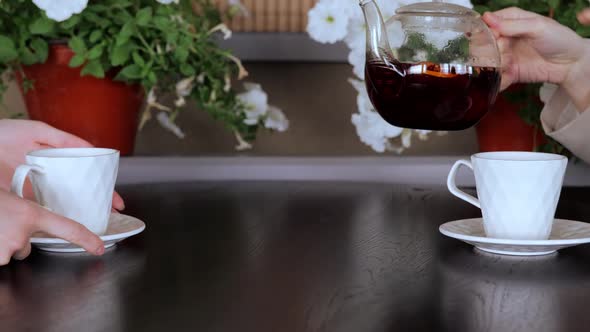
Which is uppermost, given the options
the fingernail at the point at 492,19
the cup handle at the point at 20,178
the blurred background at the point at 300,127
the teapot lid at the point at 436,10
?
the teapot lid at the point at 436,10

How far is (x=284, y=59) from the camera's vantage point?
177cm

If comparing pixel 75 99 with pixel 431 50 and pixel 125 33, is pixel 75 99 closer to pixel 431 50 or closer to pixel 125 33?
pixel 125 33

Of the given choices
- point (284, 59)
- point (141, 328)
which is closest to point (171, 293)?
point (141, 328)

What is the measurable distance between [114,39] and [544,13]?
0.75m

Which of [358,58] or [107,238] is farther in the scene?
[358,58]

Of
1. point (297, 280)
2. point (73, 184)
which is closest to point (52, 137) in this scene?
point (73, 184)

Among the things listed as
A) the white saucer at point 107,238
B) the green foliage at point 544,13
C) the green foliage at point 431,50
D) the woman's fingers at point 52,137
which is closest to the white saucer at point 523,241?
the green foliage at point 431,50

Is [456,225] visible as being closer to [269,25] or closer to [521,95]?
[521,95]

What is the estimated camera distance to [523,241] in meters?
0.73

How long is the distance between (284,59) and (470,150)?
1.67 ft

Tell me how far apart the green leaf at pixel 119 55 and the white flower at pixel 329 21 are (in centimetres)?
32

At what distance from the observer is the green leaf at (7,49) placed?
4.26ft

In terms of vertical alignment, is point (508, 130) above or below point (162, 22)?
below

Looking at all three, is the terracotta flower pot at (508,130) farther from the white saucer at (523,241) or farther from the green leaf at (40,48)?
the green leaf at (40,48)
